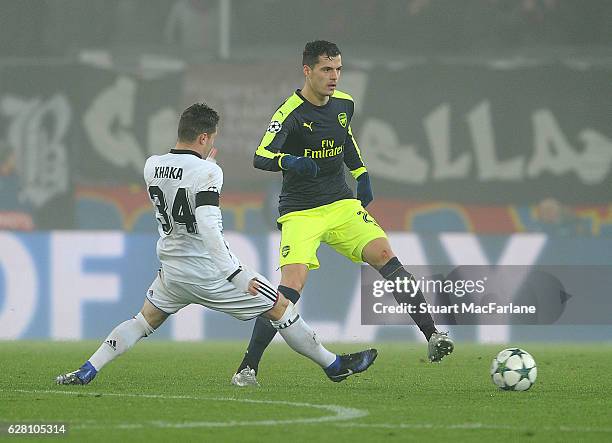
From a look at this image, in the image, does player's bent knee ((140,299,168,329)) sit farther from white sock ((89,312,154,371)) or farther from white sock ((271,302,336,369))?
white sock ((271,302,336,369))

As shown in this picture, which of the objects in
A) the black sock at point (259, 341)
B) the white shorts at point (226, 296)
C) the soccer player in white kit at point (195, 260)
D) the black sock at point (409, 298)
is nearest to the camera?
the soccer player in white kit at point (195, 260)

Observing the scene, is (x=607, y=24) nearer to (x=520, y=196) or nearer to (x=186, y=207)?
(x=520, y=196)

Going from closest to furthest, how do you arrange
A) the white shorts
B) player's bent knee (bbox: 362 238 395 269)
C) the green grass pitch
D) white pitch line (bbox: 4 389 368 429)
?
1. the green grass pitch
2. white pitch line (bbox: 4 389 368 429)
3. the white shorts
4. player's bent knee (bbox: 362 238 395 269)

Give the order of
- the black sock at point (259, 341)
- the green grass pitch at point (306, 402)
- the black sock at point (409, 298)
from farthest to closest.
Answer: the black sock at point (409, 298) → the black sock at point (259, 341) → the green grass pitch at point (306, 402)

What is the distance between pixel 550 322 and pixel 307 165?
5.91 m

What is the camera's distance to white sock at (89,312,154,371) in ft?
23.6

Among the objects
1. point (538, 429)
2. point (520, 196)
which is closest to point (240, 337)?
point (520, 196)

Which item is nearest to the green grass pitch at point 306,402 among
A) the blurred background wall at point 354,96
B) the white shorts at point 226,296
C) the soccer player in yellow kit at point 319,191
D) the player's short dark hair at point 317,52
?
the white shorts at point 226,296

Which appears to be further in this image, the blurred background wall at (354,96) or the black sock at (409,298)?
the blurred background wall at (354,96)

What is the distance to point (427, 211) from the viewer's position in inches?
595

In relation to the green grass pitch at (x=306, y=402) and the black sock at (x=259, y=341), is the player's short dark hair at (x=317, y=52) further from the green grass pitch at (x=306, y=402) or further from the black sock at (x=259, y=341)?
the green grass pitch at (x=306, y=402)

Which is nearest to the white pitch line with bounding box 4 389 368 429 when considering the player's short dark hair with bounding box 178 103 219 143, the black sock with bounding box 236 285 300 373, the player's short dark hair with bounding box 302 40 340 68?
the black sock with bounding box 236 285 300 373

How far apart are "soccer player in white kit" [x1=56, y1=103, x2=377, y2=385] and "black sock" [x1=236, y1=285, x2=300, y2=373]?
0.43 metres

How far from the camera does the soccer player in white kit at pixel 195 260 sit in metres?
6.89
